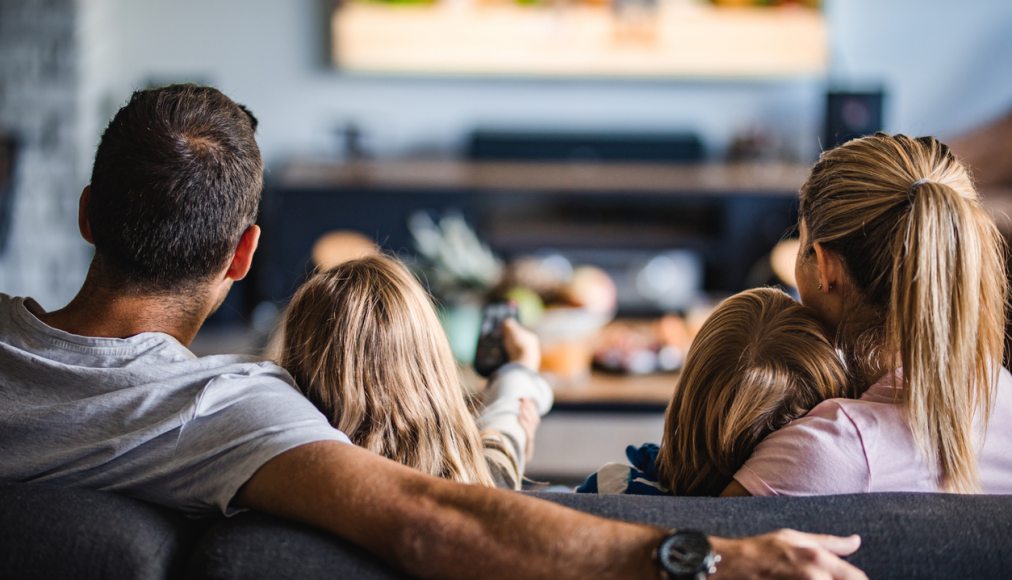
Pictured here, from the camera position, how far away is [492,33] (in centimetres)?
491

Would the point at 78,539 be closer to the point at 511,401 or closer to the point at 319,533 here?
the point at 319,533

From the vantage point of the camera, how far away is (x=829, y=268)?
130 cm

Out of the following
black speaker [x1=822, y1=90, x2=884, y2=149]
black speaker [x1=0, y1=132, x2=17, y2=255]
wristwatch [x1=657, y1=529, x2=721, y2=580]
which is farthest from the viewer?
black speaker [x1=822, y1=90, x2=884, y2=149]

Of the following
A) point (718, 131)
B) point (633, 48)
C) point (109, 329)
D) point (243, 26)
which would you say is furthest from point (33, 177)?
point (109, 329)

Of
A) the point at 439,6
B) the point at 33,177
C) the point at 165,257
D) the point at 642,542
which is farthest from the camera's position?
the point at 439,6

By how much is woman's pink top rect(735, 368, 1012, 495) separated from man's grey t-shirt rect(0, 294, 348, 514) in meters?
0.47

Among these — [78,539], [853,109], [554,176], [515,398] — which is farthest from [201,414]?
[853,109]

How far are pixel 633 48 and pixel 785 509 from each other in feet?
13.4

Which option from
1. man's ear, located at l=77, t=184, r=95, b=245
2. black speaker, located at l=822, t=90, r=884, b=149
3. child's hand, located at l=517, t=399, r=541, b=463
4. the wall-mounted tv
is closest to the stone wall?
the wall-mounted tv

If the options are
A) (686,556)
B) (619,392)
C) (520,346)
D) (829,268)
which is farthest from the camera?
(619,392)

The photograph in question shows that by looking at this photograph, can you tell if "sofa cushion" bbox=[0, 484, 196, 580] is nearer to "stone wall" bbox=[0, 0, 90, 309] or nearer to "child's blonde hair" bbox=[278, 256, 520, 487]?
"child's blonde hair" bbox=[278, 256, 520, 487]

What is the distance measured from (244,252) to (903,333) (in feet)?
2.43

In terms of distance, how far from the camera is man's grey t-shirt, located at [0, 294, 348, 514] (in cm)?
107

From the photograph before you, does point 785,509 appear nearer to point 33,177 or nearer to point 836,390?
point 836,390
